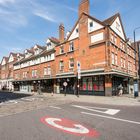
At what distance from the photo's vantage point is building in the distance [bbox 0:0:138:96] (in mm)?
21953

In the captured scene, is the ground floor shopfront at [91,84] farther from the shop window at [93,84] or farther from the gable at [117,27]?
the gable at [117,27]

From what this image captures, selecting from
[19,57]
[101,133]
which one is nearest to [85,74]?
[101,133]

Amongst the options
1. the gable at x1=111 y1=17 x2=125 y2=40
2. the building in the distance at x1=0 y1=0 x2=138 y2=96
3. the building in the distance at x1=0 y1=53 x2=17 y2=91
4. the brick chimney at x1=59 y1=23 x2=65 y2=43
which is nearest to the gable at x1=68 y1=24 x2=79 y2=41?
the building in the distance at x1=0 y1=0 x2=138 y2=96

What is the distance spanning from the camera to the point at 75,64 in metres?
26.3

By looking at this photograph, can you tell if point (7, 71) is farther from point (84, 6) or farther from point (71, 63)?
point (84, 6)

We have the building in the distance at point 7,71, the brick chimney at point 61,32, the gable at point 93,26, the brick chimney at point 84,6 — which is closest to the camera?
the gable at point 93,26

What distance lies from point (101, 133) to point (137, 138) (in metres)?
1.26

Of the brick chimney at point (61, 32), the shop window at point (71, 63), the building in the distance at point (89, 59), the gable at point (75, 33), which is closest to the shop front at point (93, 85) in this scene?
the building in the distance at point (89, 59)

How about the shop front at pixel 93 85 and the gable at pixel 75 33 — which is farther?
the gable at pixel 75 33

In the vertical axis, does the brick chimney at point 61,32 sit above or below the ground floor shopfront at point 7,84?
above

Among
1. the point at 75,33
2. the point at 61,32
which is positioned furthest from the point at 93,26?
the point at 61,32

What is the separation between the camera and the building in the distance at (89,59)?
22.0 meters

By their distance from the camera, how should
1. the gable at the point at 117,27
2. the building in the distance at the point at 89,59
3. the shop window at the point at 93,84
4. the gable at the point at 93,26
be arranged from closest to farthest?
1. the building in the distance at the point at 89,59
2. the shop window at the point at 93,84
3. the gable at the point at 93,26
4. the gable at the point at 117,27

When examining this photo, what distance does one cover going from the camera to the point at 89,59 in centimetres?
2411
